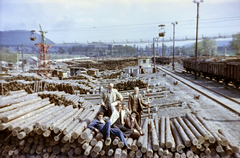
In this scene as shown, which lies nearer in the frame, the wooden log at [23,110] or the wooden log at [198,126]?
the wooden log at [198,126]

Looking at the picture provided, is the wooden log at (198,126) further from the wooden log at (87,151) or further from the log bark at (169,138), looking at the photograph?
the wooden log at (87,151)

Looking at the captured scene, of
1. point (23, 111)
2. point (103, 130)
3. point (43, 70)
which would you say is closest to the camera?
point (103, 130)

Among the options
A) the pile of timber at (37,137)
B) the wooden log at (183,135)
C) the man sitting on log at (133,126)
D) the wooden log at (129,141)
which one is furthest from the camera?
the man sitting on log at (133,126)

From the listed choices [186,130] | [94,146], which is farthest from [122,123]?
[186,130]

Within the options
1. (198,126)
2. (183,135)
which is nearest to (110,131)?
(183,135)

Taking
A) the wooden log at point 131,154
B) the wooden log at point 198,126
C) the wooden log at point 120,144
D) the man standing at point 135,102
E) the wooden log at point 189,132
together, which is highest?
the man standing at point 135,102

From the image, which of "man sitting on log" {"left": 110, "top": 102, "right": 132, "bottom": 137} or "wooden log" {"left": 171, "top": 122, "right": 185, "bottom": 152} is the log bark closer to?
"wooden log" {"left": 171, "top": 122, "right": 185, "bottom": 152}

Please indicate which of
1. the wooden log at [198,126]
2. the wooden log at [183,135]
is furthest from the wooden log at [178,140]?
the wooden log at [198,126]

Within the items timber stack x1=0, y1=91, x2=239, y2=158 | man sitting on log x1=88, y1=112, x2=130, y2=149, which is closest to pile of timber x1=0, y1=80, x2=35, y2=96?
timber stack x1=0, y1=91, x2=239, y2=158

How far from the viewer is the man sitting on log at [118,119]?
6594mm

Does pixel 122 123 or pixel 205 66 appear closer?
pixel 122 123

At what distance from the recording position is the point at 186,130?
6719 mm

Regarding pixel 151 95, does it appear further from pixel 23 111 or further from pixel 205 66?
pixel 205 66

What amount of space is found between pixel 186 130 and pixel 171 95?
9519 millimetres
